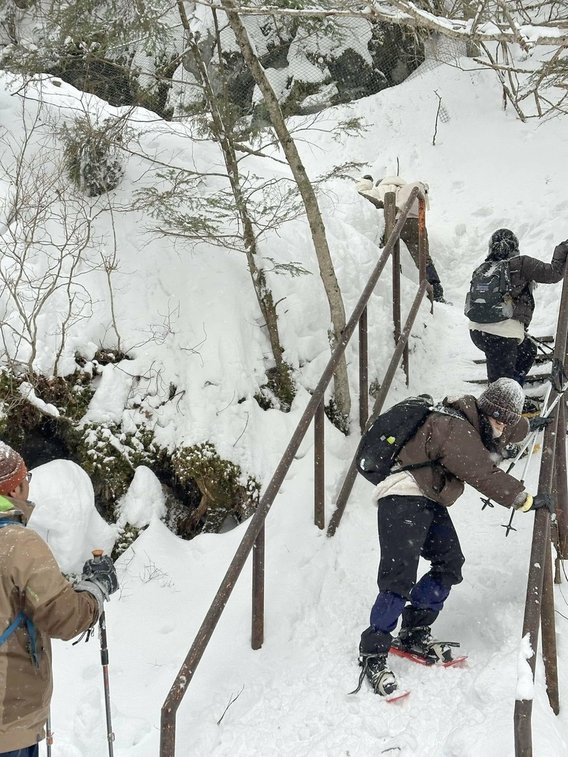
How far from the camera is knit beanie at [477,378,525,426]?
11.3 ft

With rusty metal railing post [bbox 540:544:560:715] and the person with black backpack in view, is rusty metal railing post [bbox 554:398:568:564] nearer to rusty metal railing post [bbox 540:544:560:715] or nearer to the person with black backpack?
→ rusty metal railing post [bbox 540:544:560:715]

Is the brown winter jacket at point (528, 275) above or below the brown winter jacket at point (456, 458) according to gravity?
above

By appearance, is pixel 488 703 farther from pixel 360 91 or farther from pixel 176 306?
pixel 360 91

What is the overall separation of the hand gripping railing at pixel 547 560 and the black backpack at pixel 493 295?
2.30 ft

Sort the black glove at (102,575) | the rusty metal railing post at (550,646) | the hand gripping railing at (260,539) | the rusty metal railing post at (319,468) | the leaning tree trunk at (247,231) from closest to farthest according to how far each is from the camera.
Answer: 1. the black glove at (102,575)
2. the hand gripping railing at (260,539)
3. the rusty metal railing post at (550,646)
4. the rusty metal railing post at (319,468)
5. the leaning tree trunk at (247,231)

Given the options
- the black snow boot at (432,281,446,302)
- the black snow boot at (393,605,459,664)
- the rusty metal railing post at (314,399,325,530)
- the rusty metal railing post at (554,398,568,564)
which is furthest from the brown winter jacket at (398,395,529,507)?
the black snow boot at (432,281,446,302)

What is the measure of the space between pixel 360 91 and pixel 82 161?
10.8m

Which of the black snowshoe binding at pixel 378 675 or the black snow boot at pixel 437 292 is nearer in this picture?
the black snowshoe binding at pixel 378 675

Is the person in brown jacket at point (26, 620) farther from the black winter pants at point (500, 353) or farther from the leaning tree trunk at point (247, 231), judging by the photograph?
the black winter pants at point (500, 353)

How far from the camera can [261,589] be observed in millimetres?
3893

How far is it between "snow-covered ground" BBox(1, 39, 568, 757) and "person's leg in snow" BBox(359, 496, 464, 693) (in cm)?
18

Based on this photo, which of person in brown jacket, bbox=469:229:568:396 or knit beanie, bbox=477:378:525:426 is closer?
knit beanie, bbox=477:378:525:426

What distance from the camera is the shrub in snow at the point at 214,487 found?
566 cm

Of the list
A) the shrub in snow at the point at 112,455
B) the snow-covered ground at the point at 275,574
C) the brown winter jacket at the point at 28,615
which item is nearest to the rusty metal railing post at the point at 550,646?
the snow-covered ground at the point at 275,574
